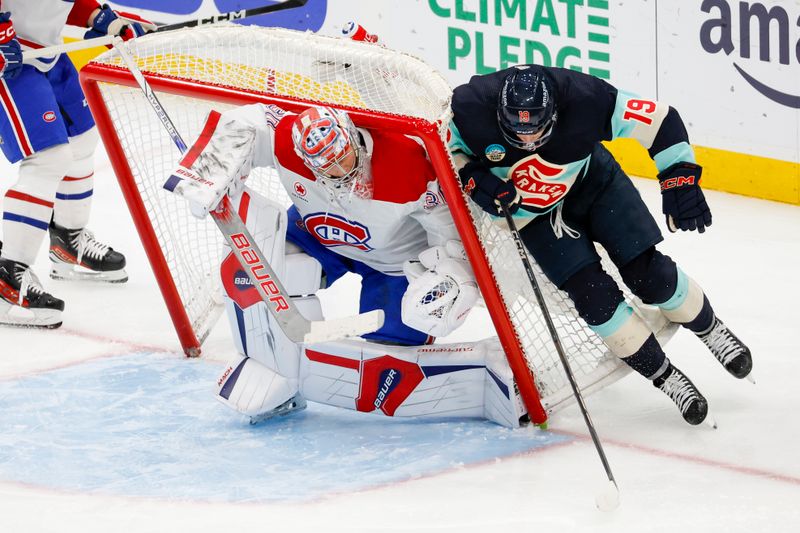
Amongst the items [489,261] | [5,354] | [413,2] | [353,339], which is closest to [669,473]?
[489,261]

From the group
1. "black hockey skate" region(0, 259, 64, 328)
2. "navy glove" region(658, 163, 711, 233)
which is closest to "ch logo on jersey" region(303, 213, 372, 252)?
"navy glove" region(658, 163, 711, 233)

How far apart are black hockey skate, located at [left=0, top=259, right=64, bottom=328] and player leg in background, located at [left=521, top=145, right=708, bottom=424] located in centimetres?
161

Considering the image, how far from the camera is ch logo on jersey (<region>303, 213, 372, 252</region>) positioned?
309 centimetres

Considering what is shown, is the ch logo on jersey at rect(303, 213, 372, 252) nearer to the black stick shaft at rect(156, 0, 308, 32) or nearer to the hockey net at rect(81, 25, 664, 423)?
the hockey net at rect(81, 25, 664, 423)

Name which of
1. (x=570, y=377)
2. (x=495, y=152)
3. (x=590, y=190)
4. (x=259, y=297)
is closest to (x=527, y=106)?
(x=495, y=152)

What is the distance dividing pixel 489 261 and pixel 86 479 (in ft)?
3.32

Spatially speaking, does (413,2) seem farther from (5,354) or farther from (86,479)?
(86,479)

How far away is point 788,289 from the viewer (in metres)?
4.11

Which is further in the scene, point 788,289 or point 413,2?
point 413,2

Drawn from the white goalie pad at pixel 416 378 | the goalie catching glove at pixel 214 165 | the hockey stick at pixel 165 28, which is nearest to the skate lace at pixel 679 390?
the white goalie pad at pixel 416 378

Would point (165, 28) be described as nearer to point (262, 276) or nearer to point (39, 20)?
point (39, 20)

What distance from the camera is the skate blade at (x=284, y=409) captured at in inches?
127

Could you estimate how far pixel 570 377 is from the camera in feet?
9.56

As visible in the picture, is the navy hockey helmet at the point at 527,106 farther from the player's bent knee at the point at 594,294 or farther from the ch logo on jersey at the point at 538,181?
the player's bent knee at the point at 594,294
